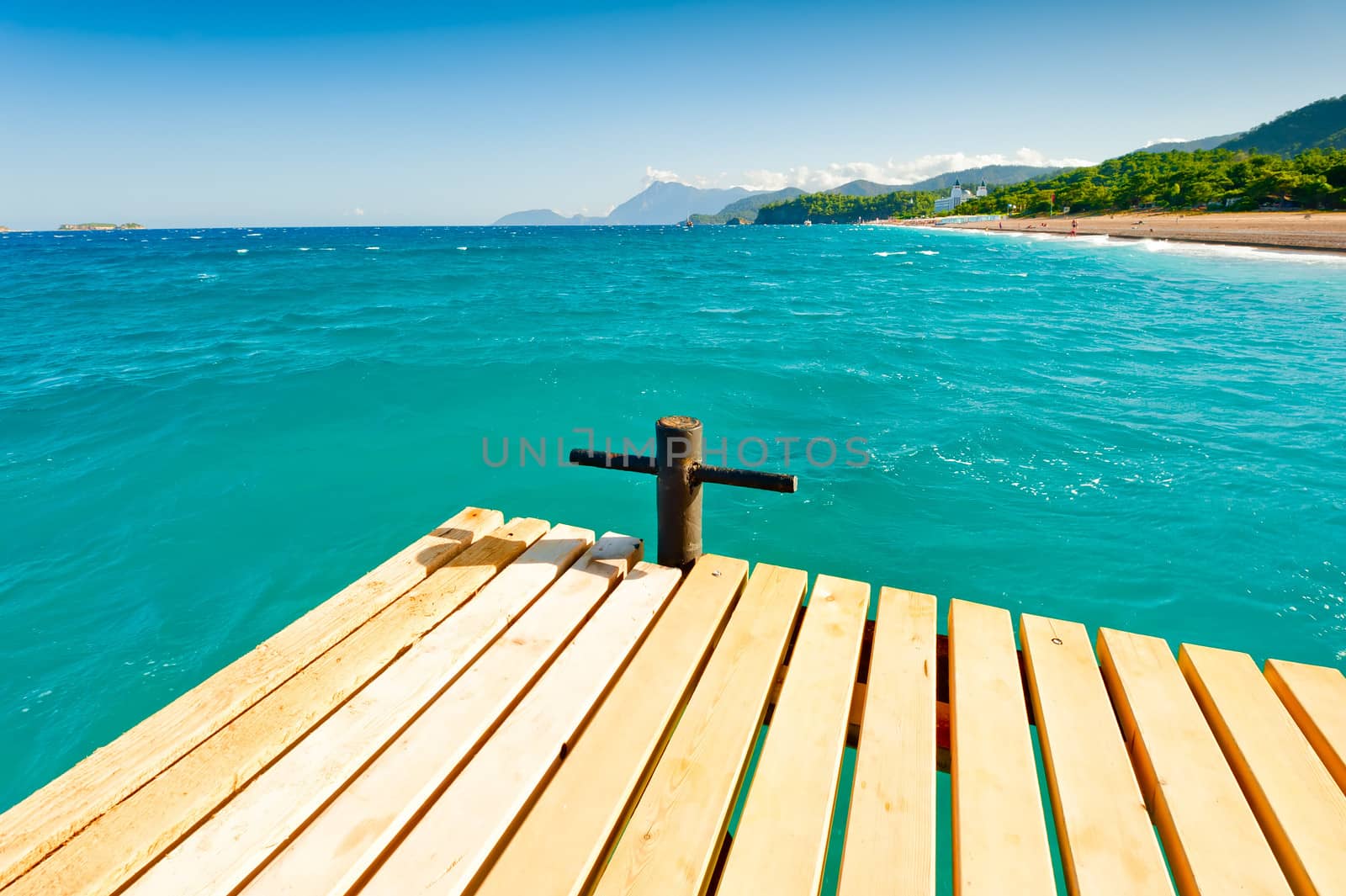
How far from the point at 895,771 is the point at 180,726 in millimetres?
2838

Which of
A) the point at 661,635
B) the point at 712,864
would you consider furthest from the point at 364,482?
the point at 712,864

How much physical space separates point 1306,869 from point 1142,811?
0.42m

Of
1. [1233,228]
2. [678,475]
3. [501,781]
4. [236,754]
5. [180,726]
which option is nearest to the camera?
[501,781]

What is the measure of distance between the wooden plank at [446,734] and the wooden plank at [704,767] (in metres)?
0.56

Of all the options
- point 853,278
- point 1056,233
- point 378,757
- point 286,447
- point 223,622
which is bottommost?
point 223,622

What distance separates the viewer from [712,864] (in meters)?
2.02

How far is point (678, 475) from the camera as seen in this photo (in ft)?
11.2

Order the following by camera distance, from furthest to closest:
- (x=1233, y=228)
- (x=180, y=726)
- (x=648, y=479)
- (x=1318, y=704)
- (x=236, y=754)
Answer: (x=1233, y=228) → (x=648, y=479) → (x=1318, y=704) → (x=180, y=726) → (x=236, y=754)

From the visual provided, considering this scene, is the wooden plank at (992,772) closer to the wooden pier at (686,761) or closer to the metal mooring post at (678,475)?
the wooden pier at (686,761)

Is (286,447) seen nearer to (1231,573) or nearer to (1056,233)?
(1231,573)

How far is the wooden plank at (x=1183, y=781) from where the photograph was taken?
194cm

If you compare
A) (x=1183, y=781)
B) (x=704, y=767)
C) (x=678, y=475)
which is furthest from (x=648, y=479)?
(x=1183, y=781)

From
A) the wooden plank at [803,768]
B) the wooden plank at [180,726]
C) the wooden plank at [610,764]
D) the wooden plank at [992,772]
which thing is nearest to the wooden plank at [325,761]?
the wooden plank at [180,726]

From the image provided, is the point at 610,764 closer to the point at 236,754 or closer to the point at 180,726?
the point at 236,754
